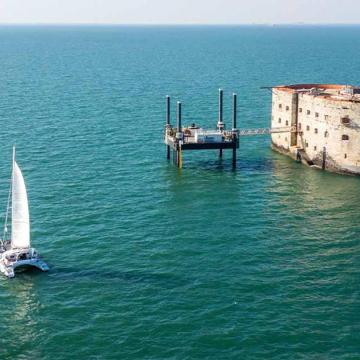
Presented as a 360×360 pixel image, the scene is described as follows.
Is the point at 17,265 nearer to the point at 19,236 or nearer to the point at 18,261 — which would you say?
the point at 18,261

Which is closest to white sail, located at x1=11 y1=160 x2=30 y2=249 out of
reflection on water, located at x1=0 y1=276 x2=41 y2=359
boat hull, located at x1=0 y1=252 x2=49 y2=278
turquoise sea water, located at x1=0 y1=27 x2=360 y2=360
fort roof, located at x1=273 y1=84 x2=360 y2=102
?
boat hull, located at x1=0 y1=252 x2=49 y2=278

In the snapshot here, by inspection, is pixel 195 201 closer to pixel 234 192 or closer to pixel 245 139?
Answer: pixel 234 192

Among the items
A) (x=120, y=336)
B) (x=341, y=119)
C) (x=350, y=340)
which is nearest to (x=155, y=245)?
(x=120, y=336)

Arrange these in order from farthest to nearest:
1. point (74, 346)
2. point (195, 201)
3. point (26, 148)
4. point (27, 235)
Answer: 1. point (26, 148)
2. point (195, 201)
3. point (27, 235)
4. point (74, 346)

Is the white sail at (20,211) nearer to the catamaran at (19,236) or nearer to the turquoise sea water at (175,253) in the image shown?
the catamaran at (19,236)

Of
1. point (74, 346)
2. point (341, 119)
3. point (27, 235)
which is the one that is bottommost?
point (74, 346)

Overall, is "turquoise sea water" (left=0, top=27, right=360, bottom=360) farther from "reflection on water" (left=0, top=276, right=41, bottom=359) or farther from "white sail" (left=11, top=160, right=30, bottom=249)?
"white sail" (left=11, top=160, right=30, bottom=249)

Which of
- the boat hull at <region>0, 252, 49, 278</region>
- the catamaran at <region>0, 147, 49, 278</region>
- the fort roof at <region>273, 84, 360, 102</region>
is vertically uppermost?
the fort roof at <region>273, 84, 360, 102</region>
